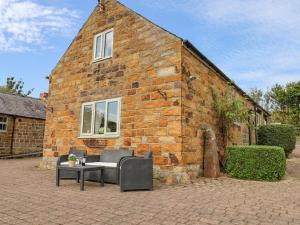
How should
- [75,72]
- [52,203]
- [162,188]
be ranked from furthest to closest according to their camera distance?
[75,72], [162,188], [52,203]

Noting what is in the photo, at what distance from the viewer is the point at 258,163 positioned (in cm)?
836

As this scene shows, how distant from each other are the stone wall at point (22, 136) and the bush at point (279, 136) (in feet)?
54.0

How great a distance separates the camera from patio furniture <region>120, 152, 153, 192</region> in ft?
21.3

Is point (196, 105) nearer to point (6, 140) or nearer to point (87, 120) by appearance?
point (87, 120)

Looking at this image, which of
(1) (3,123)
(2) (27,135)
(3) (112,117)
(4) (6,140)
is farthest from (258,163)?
(2) (27,135)

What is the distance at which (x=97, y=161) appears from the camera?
335 inches

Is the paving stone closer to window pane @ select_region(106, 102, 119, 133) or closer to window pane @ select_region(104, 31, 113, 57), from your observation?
window pane @ select_region(106, 102, 119, 133)

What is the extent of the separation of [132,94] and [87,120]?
2530mm

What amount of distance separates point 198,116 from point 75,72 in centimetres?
584

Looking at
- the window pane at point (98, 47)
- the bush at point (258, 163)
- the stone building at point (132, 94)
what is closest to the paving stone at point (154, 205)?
the bush at point (258, 163)

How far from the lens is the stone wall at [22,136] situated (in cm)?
1870

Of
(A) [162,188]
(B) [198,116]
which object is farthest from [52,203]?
(B) [198,116]

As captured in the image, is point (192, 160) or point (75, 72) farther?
point (75, 72)

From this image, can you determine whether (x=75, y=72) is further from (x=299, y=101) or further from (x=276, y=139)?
(x=299, y=101)
